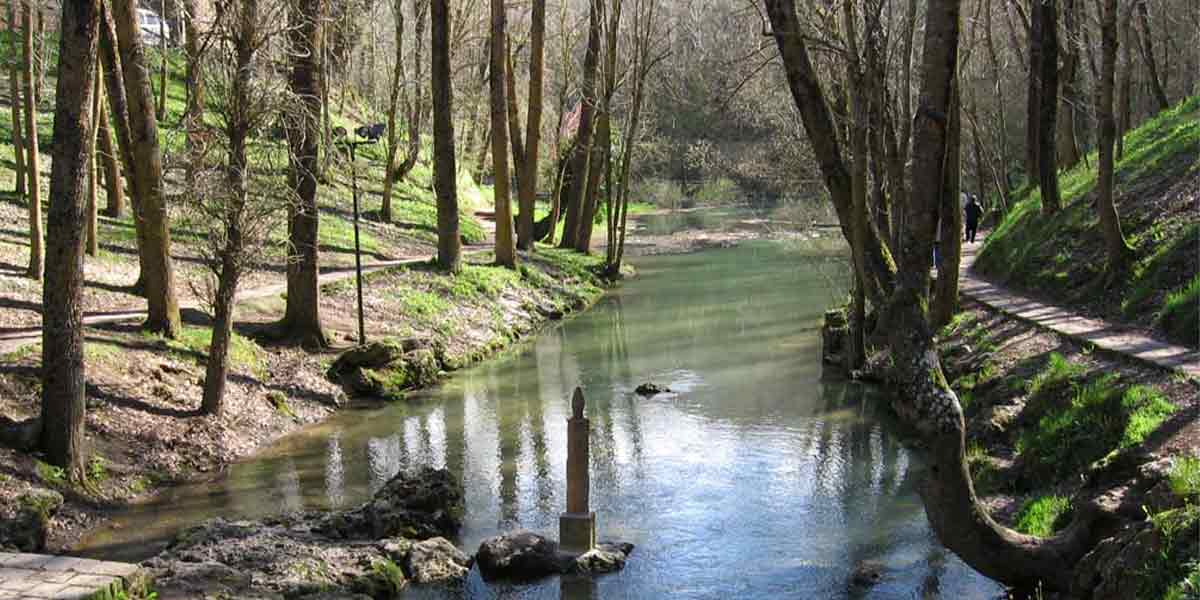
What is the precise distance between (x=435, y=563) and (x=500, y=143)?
64.9 feet

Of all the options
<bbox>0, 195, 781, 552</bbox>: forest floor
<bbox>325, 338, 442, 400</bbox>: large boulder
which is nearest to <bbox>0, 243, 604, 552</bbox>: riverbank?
<bbox>0, 195, 781, 552</bbox>: forest floor

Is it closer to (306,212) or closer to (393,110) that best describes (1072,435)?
(306,212)

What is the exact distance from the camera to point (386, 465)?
1495 centimetres

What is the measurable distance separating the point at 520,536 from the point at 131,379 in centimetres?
732

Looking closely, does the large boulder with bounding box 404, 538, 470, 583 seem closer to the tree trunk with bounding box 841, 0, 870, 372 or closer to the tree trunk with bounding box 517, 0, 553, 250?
the tree trunk with bounding box 841, 0, 870, 372

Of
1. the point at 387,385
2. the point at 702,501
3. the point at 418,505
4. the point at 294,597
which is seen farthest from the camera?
the point at 387,385

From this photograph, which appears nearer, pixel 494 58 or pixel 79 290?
pixel 79 290

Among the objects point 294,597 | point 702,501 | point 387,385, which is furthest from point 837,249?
point 294,597

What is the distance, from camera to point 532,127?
33.2 meters

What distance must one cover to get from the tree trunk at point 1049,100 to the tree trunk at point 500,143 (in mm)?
12657

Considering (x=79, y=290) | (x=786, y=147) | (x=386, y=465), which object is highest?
(x=786, y=147)

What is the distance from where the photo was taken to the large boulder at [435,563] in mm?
10453

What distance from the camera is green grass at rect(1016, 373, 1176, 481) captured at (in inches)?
432

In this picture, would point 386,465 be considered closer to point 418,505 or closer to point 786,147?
point 418,505
